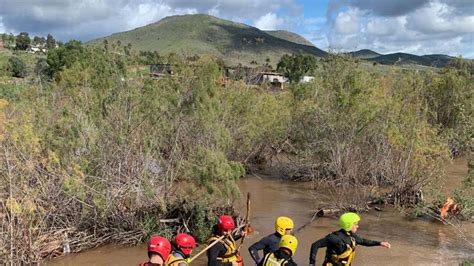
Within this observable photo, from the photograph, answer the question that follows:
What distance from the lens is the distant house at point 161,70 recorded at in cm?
1465

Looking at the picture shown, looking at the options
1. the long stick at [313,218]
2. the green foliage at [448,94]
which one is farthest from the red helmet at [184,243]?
the green foliage at [448,94]

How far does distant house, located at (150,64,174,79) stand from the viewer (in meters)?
14.6

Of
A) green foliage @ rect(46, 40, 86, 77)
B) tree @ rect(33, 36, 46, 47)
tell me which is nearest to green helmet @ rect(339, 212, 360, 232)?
green foliage @ rect(46, 40, 86, 77)

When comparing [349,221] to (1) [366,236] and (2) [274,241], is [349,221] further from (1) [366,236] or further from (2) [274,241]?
(1) [366,236]

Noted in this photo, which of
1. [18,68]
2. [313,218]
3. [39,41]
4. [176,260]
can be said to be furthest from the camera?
[39,41]

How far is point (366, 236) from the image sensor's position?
1171cm

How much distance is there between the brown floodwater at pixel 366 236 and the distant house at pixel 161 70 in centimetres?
498

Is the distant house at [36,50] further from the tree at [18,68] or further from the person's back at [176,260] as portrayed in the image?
the person's back at [176,260]

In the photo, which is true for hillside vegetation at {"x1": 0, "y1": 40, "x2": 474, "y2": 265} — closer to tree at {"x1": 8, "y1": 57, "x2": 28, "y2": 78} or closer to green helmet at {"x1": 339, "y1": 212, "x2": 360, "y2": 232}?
green helmet at {"x1": 339, "y1": 212, "x2": 360, "y2": 232}

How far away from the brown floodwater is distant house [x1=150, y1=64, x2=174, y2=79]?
16.4ft

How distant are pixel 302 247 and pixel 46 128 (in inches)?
257

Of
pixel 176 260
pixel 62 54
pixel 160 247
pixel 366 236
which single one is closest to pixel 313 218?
pixel 366 236

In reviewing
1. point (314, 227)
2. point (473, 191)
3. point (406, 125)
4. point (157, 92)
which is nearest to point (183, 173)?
point (157, 92)

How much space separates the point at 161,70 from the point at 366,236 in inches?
329
